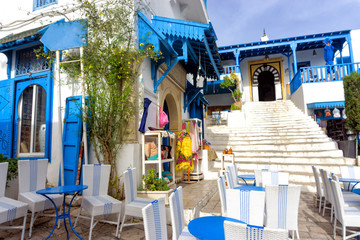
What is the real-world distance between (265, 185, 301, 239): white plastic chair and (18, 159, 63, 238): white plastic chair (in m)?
3.38

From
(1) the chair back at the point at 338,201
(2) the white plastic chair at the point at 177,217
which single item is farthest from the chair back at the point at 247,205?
(1) the chair back at the point at 338,201

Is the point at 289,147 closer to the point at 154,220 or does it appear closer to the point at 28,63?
the point at 154,220

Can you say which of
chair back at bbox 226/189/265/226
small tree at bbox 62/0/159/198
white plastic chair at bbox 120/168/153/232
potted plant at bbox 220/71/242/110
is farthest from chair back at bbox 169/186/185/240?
potted plant at bbox 220/71/242/110

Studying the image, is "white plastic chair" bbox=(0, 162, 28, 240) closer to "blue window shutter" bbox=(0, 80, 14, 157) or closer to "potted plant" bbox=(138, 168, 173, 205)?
"potted plant" bbox=(138, 168, 173, 205)

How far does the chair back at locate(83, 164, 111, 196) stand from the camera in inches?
158

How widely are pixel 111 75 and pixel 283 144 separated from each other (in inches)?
297

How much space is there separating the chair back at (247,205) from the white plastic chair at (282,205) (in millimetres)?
400

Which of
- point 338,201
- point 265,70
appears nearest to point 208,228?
point 338,201

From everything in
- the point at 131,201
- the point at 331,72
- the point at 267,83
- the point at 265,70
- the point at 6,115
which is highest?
the point at 265,70

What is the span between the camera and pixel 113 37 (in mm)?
4867

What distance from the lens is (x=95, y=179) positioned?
405 centimetres

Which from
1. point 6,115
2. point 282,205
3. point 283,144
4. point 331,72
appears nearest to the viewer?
point 282,205

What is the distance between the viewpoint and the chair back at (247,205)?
262 centimetres

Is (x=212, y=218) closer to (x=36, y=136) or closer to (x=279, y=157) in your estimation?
(x=36, y=136)
